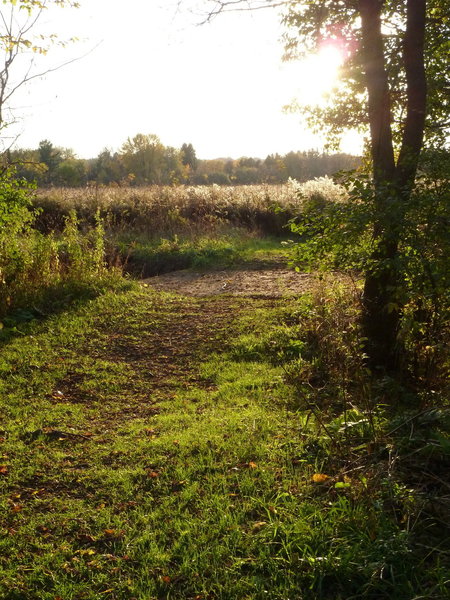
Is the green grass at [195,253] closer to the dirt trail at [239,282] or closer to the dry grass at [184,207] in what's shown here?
the dirt trail at [239,282]

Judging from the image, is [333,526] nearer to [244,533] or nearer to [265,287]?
[244,533]

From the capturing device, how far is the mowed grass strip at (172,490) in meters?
2.72

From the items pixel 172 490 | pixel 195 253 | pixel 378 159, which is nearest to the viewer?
pixel 172 490

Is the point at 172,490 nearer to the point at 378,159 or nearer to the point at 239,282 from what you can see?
the point at 378,159

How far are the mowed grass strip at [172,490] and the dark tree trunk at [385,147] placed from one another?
4.27 ft

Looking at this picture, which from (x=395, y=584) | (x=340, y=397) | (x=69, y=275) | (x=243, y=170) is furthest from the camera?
(x=243, y=170)

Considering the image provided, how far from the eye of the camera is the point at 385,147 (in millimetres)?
5562

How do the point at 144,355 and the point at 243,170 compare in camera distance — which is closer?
the point at 144,355

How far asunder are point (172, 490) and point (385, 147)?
4.18 m

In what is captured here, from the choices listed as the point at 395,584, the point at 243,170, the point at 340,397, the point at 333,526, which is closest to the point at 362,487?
the point at 333,526

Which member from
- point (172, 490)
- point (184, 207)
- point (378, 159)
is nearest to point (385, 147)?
point (378, 159)

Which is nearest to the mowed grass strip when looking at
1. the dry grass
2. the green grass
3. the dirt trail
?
the dirt trail

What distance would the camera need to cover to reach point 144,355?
6.81 m

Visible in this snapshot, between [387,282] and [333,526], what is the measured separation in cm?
328
